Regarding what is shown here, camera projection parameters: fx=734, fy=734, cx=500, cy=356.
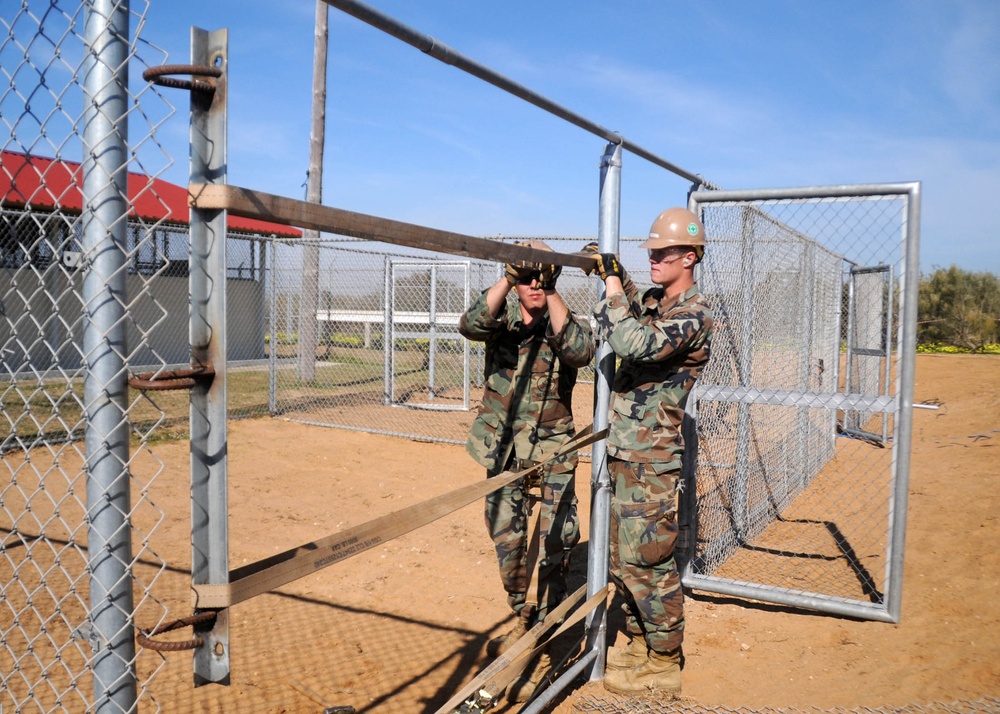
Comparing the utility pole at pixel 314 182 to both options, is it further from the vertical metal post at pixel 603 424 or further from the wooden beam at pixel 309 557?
the wooden beam at pixel 309 557

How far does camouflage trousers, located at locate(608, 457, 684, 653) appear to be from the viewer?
11.1 ft

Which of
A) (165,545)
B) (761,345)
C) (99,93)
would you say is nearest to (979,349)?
(761,345)

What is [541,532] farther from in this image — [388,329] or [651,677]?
[388,329]

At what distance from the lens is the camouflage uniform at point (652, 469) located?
337 centimetres

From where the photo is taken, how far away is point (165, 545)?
537cm

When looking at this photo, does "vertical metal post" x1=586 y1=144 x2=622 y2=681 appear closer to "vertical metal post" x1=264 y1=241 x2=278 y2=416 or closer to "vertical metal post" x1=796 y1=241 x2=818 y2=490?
"vertical metal post" x1=796 y1=241 x2=818 y2=490

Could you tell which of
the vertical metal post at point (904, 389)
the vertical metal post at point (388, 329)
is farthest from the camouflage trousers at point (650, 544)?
the vertical metal post at point (388, 329)

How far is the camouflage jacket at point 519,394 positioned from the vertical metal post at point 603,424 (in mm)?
282

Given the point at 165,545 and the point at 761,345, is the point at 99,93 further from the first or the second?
the point at 761,345

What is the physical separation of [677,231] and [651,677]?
2.09 metres

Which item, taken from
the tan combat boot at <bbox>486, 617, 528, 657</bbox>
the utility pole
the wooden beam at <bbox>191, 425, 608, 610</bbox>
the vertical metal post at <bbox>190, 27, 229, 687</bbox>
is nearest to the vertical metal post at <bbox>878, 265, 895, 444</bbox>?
the tan combat boot at <bbox>486, 617, 528, 657</bbox>

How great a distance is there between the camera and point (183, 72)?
4.70 ft

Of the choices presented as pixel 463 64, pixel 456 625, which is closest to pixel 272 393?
pixel 456 625

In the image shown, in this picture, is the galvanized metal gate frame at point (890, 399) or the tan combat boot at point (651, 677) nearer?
the tan combat boot at point (651, 677)
